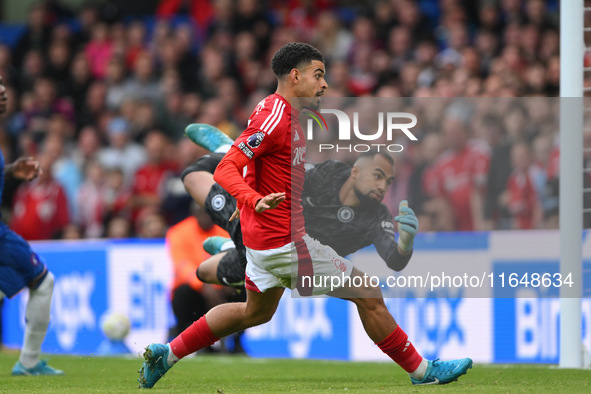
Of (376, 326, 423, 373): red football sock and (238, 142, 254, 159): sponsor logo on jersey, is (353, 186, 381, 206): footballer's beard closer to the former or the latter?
(376, 326, 423, 373): red football sock

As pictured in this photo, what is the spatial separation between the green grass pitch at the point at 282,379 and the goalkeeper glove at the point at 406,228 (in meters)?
0.81

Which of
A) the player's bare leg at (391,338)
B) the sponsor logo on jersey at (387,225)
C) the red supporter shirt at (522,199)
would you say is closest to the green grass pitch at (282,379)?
the player's bare leg at (391,338)

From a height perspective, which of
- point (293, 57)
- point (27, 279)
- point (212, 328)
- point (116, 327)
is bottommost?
point (116, 327)

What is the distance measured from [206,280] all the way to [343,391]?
5.73ft

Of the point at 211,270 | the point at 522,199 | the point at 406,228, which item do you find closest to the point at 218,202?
the point at 211,270

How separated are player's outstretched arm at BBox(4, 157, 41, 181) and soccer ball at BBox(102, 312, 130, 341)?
3.01 meters

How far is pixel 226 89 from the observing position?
468 inches

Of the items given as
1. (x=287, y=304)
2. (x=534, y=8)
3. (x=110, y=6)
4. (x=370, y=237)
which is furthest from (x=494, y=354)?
(x=110, y=6)

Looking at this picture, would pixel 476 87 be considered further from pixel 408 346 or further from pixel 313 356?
pixel 408 346

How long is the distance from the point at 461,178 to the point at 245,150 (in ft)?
10.0

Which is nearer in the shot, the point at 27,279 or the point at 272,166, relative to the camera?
the point at 272,166

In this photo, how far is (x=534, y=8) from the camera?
10586 millimetres

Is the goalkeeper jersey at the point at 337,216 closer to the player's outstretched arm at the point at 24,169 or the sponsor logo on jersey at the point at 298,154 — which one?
the sponsor logo on jersey at the point at 298,154

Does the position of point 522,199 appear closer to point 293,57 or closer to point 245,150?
point 293,57
